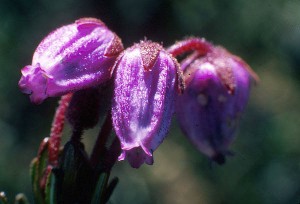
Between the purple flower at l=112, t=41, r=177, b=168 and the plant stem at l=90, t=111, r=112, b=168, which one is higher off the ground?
the purple flower at l=112, t=41, r=177, b=168

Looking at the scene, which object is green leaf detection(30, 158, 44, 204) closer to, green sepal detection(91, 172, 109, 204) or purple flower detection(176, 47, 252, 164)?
green sepal detection(91, 172, 109, 204)

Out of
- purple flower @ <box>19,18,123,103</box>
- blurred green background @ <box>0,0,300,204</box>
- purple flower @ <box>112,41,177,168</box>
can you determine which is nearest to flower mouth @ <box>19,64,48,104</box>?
purple flower @ <box>19,18,123,103</box>

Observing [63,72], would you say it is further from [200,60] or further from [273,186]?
[273,186]

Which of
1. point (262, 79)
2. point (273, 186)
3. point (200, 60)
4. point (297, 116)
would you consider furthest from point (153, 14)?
point (200, 60)

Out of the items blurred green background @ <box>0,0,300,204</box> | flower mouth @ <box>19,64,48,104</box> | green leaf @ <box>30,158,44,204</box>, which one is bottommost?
blurred green background @ <box>0,0,300,204</box>

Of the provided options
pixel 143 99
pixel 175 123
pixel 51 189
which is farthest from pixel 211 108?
pixel 175 123

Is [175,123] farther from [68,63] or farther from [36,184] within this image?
[68,63]
